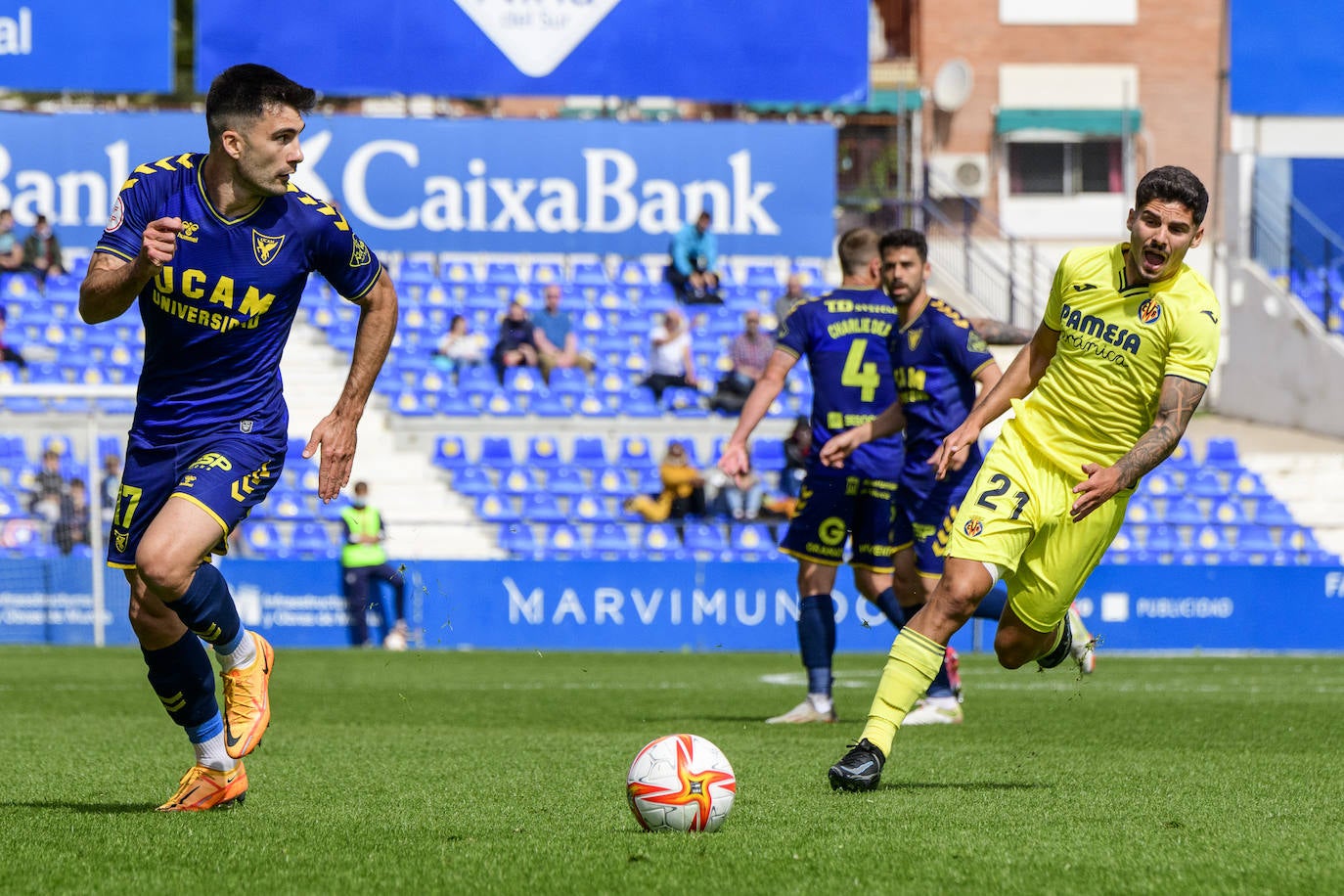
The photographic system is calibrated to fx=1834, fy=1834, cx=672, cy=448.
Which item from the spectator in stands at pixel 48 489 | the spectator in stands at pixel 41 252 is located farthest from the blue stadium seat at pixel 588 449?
the spectator in stands at pixel 41 252

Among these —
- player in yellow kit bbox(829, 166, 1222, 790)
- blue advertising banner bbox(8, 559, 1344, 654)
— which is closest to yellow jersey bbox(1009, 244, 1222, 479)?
player in yellow kit bbox(829, 166, 1222, 790)

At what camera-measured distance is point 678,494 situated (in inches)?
730

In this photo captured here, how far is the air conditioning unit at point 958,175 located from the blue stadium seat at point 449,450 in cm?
1526

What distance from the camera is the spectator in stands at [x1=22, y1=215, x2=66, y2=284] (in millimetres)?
23281

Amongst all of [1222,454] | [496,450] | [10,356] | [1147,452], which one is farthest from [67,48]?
[1147,452]

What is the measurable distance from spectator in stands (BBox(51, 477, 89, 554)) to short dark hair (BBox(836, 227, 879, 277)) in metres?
10.5

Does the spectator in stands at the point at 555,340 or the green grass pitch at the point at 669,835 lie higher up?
the spectator in stands at the point at 555,340

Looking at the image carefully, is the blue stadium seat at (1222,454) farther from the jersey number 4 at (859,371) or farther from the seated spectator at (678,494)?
the jersey number 4 at (859,371)

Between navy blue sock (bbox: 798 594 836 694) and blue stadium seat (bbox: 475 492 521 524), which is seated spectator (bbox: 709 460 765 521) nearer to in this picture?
blue stadium seat (bbox: 475 492 521 524)

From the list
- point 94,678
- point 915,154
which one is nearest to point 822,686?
point 94,678

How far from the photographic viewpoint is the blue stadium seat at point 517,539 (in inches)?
727

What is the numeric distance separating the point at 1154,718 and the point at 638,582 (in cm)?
858

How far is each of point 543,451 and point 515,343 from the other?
208 cm

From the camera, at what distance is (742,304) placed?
2419 centimetres
